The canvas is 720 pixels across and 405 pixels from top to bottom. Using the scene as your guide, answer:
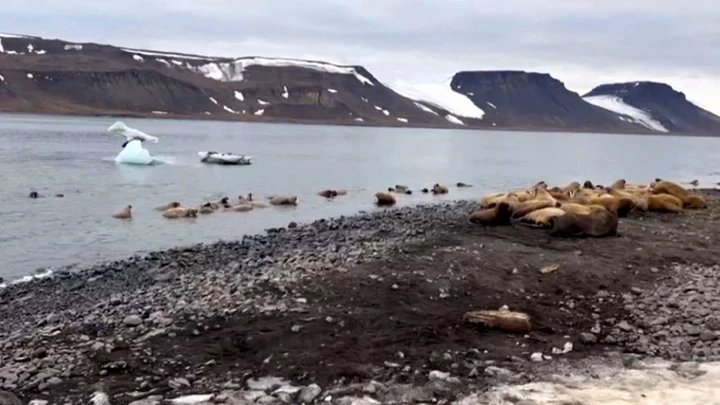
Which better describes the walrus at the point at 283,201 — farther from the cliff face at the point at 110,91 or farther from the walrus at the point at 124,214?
the cliff face at the point at 110,91

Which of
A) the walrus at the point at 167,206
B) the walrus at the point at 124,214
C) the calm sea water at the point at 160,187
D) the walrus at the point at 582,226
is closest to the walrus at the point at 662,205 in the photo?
the walrus at the point at 582,226

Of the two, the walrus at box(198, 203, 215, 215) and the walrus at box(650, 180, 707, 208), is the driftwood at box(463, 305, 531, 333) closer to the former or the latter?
the walrus at box(650, 180, 707, 208)

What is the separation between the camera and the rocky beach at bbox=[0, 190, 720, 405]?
749 centimetres

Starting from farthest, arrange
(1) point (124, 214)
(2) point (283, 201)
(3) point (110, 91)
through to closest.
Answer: (3) point (110, 91) < (2) point (283, 201) < (1) point (124, 214)

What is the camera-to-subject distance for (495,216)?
1747 cm

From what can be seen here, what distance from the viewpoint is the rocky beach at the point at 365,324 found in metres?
7.49

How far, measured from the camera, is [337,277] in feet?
35.4

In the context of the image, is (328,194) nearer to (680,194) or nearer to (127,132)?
(680,194)

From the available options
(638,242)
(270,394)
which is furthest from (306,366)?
(638,242)

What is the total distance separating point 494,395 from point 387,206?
2150cm

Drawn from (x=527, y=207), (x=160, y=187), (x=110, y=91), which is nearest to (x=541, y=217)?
(x=527, y=207)

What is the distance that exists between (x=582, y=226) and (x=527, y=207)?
2472 millimetres

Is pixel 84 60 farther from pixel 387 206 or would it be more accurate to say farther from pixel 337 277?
pixel 337 277

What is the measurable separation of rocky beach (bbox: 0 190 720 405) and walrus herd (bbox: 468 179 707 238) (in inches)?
27.8
